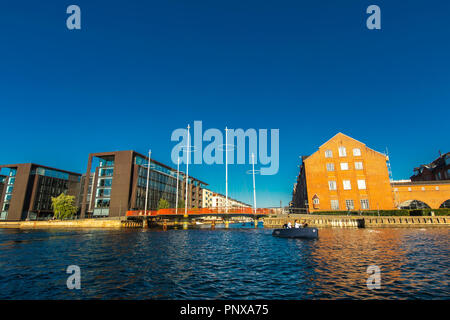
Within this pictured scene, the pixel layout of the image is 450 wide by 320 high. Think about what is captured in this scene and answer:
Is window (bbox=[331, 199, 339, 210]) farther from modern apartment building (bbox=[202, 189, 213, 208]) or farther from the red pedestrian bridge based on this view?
modern apartment building (bbox=[202, 189, 213, 208])

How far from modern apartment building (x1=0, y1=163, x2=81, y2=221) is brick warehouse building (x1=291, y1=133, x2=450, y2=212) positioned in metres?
107

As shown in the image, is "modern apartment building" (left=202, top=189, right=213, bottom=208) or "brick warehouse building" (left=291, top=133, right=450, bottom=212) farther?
"modern apartment building" (left=202, top=189, right=213, bottom=208)

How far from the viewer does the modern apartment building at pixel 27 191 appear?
314ft

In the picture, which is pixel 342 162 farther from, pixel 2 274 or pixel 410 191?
pixel 2 274

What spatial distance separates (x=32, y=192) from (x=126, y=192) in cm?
5115

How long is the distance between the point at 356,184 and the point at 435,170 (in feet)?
120

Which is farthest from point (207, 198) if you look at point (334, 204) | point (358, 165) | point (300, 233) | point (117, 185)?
point (300, 233)

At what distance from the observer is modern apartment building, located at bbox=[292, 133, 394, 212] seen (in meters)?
60.0

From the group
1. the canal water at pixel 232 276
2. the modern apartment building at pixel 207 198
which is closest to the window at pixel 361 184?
the canal water at pixel 232 276

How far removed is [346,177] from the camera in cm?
6231

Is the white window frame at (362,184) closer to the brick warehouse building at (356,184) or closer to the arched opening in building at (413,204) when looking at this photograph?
the brick warehouse building at (356,184)

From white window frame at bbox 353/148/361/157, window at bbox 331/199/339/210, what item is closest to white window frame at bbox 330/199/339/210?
window at bbox 331/199/339/210

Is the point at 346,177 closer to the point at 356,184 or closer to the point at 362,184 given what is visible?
the point at 356,184

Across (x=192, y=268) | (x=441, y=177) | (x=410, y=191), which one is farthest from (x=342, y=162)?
(x=192, y=268)
